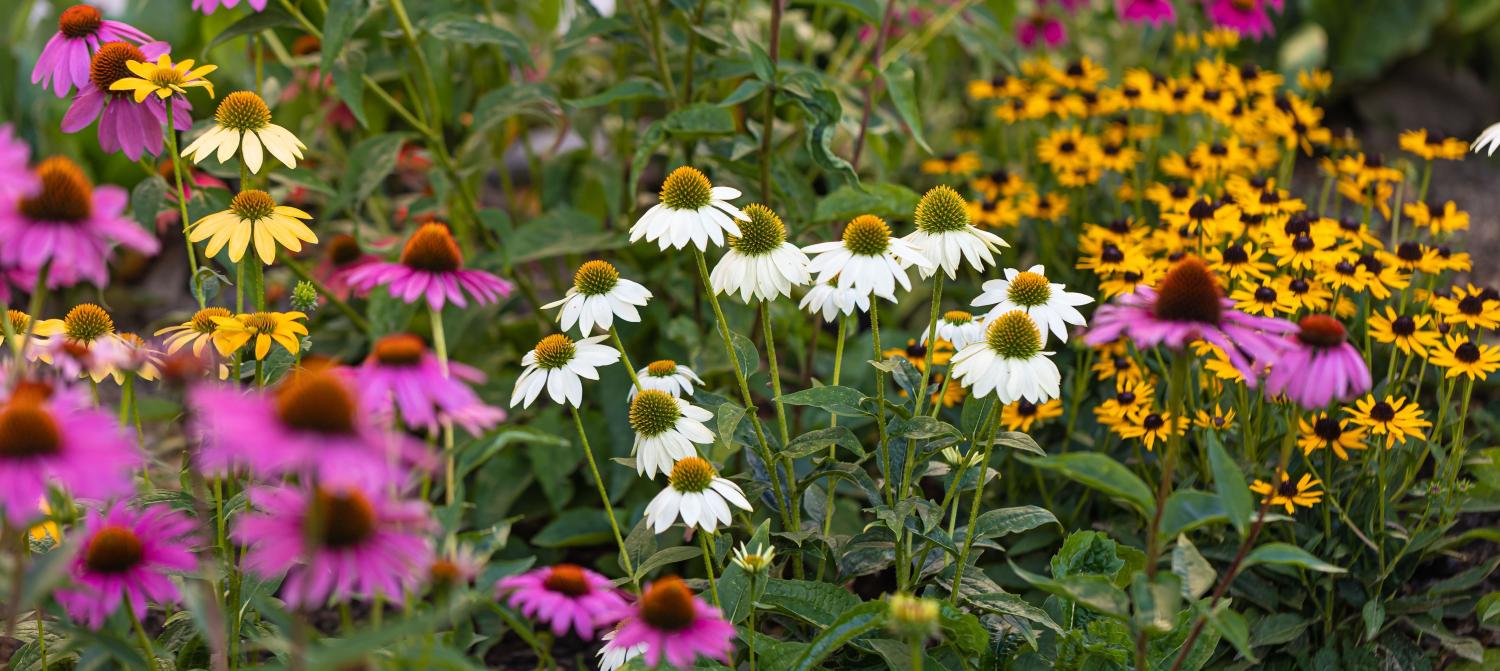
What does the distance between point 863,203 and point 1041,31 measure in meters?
1.47

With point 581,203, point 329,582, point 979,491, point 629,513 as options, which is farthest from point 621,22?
point 329,582

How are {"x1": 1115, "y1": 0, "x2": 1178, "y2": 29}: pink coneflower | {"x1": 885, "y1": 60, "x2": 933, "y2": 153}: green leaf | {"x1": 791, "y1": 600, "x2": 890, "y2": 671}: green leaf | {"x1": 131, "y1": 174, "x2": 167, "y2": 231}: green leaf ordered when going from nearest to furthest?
1. {"x1": 791, "y1": 600, "x2": 890, "y2": 671}: green leaf
2. {"x1": 131, "y1": 174, "x2": 167, "y2": 231}: green leaf
3. {"x1": 885, "y1": 60, "x2": 933, "y2": 153}: green leaf
4. {"x1": 1115, "y1": 0, "x2": 1178, "y2": 29}: pink coneflower

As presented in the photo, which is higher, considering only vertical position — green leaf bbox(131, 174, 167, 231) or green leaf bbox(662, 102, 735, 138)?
green leaf bbox(662, 102, 735, 138)

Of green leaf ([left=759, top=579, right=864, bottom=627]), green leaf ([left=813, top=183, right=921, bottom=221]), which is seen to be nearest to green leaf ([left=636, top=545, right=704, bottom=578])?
green leaf ([left=759, top=579, right=864, bottom=627])

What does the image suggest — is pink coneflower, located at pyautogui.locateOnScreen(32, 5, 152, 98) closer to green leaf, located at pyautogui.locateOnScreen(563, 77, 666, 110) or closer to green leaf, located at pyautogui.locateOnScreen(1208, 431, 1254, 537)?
green leaf, located at pyautogui.locateOnScreen(563, 77, 666, 110)

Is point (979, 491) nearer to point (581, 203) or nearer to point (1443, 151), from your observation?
point (1443, 151)

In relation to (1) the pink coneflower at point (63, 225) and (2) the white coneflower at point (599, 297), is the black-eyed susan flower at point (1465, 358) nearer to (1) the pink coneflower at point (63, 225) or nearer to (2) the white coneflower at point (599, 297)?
(2) the white coneflower at point (599, 297)

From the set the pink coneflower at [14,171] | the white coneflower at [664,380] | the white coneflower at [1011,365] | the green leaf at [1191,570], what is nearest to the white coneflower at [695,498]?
the white coneflower at [664,380]

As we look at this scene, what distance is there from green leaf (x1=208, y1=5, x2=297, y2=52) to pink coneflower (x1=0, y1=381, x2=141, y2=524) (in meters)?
1.10

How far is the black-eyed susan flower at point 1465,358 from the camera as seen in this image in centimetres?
166

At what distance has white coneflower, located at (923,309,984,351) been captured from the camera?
1500 mm

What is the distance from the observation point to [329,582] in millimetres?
1039

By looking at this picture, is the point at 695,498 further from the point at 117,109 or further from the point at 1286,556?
the point at 117,109

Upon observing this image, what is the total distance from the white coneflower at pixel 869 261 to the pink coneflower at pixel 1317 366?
0.39 metres
